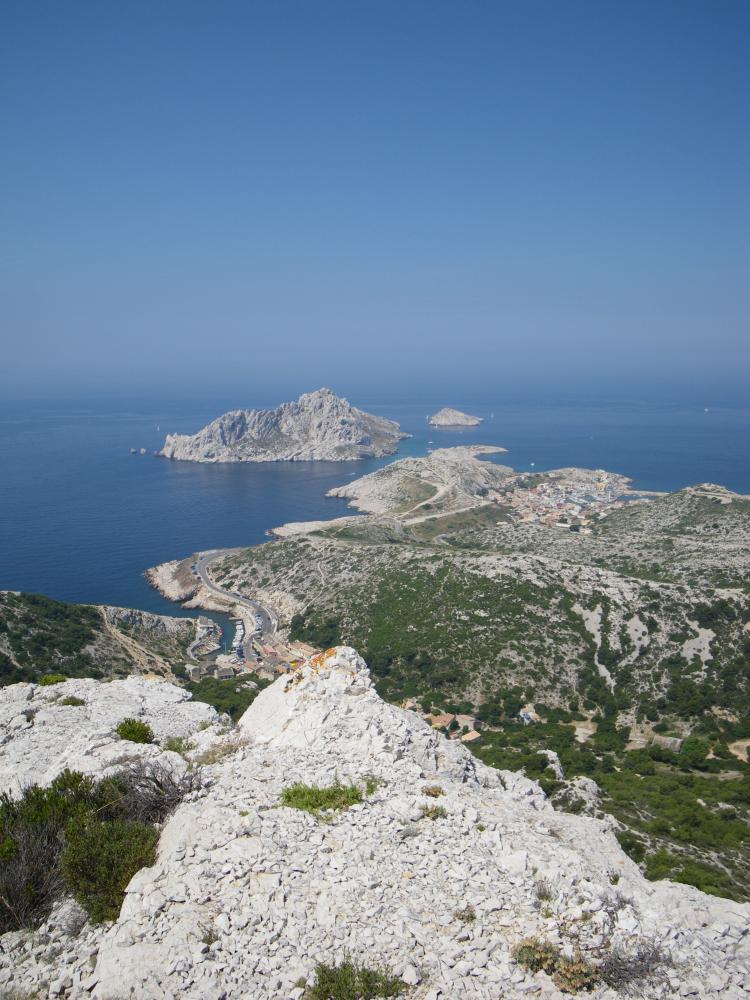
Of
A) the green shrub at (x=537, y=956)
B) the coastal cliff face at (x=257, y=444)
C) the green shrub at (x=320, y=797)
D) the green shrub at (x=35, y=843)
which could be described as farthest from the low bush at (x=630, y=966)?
the coastal cliff face at (x=257, y=444)

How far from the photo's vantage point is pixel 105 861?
9.75 metres

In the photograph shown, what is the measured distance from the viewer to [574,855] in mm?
10062

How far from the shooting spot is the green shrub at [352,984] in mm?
7719

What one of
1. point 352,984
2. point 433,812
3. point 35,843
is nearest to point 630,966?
point 433,812

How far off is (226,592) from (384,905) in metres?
74.4

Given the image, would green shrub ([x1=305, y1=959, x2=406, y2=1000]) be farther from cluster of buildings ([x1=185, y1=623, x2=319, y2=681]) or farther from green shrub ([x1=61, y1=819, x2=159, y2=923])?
cluster of buildings ([x1=185, y1=623, x2=319, y2=681])

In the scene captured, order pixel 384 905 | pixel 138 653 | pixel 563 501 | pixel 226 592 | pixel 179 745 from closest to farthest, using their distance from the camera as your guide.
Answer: pixel 384 905 → pixel 179 745 → pixel 138 653 → pixel 226 592 → pixel 563 501

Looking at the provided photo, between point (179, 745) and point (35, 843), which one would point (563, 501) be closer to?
point (179, 745)

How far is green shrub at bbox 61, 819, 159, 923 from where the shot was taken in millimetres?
9484

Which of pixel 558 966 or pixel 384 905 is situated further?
pixel 384 905

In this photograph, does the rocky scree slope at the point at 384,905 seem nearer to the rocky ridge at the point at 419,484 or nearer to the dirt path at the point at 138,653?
the dirt path at the point at 138,653

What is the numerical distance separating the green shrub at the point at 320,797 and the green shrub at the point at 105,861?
2396 mm

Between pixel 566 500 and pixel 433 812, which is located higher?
pixel 433 812

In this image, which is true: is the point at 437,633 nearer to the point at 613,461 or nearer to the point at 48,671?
the point at 48,671
